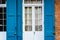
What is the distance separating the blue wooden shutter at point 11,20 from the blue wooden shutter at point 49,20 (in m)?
1.45

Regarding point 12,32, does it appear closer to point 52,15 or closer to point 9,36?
point 9,36

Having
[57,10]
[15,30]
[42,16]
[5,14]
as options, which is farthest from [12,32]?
[57,10]

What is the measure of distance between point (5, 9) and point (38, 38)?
212 cm

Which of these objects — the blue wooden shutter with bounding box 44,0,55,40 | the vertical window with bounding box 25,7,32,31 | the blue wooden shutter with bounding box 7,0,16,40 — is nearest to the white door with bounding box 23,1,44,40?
→ the vertical window with bounding box 25,7,32,31

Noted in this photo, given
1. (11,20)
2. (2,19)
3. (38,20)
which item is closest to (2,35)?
(2,19)

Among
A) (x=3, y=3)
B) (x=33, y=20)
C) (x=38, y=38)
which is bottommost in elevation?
(x=38, y=38)

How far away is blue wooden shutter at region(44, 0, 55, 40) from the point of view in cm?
915

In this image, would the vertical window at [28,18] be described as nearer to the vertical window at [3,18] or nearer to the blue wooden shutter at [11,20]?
the blue wooden shutter at [11,20]

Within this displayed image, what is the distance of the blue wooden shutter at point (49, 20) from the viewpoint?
9.15m

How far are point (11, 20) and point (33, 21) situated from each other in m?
1.07

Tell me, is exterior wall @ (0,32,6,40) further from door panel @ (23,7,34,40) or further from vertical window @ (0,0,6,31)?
door panel @ (23,7,34,40)

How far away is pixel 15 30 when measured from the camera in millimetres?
9203

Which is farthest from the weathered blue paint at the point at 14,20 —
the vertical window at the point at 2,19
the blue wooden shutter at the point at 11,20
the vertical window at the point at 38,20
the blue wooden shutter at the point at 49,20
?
the blue wooden shutter at the point at 49,20

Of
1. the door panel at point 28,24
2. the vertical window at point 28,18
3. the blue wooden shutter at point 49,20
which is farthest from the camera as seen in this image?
the vertical window at point 28,18
